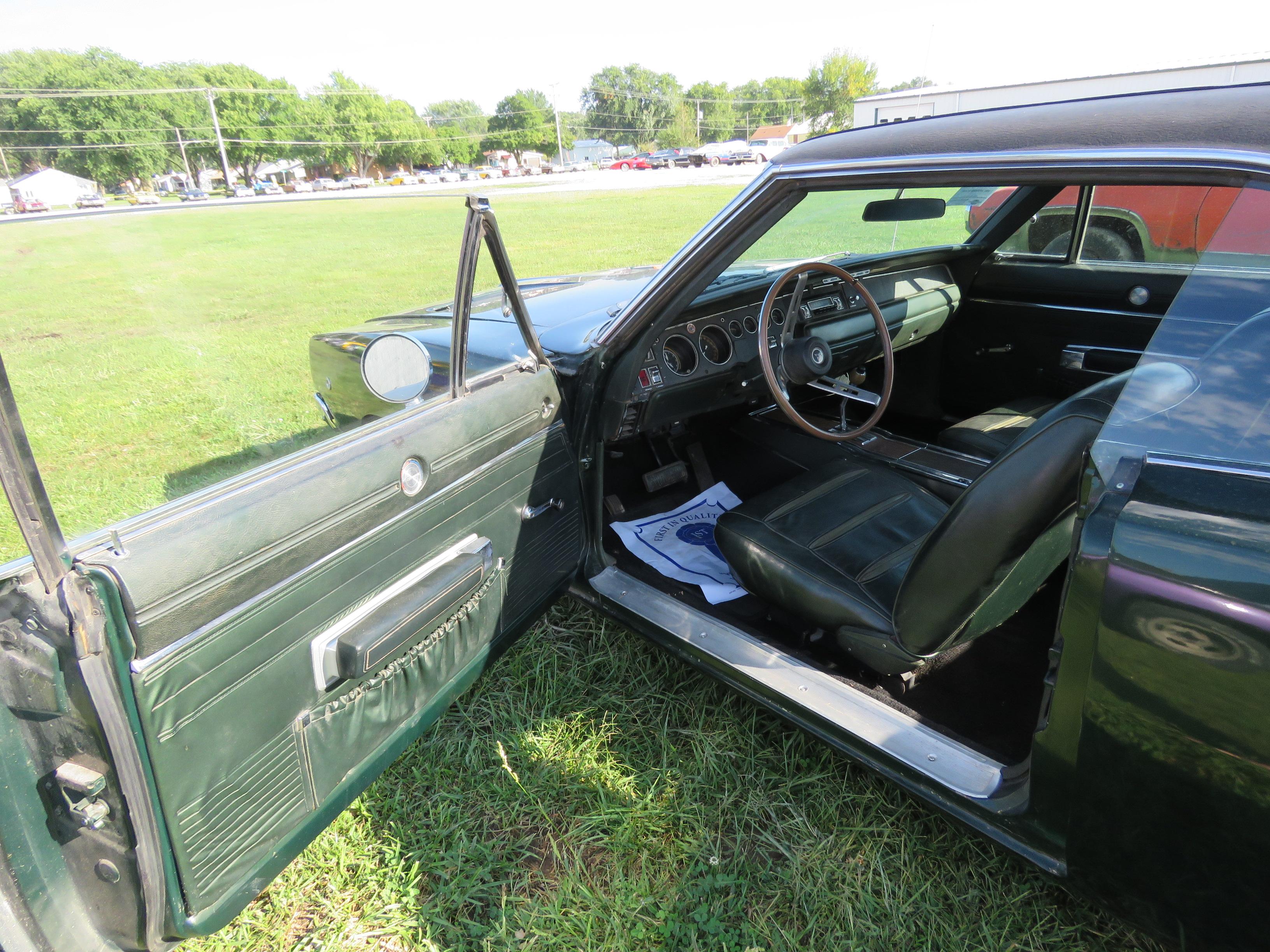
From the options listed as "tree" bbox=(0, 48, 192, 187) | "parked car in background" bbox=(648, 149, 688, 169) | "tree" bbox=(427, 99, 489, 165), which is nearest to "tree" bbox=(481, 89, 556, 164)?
"tree" bbox=(427, 99, 489, 165)

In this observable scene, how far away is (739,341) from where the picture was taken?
105 inches

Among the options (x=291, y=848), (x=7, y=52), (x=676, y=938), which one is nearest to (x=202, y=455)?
(x=7, y=52)

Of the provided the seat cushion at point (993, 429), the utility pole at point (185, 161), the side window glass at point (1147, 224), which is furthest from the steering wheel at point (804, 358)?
the utility pole at point (185, 161)

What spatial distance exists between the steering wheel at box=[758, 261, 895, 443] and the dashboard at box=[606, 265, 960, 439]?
0.19 ft

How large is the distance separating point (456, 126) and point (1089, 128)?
184 cm

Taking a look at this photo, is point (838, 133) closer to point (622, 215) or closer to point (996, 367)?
point (996, 367)

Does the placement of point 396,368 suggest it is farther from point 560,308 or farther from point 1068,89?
point 1068,89

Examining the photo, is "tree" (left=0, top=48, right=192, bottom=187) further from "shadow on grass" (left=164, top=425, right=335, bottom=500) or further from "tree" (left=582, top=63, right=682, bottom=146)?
"tree" (left=582, top=63, right=682, bottom=146)

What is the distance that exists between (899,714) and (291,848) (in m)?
1.28

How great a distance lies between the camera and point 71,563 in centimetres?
99

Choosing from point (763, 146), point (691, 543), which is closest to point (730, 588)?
point (691, 543)

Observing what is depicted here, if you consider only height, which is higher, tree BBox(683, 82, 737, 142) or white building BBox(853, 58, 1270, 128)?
tree BBox(683, 82, 737, 142)

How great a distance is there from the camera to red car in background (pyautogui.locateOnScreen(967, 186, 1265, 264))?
2582 mm

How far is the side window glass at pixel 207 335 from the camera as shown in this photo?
1.01m
